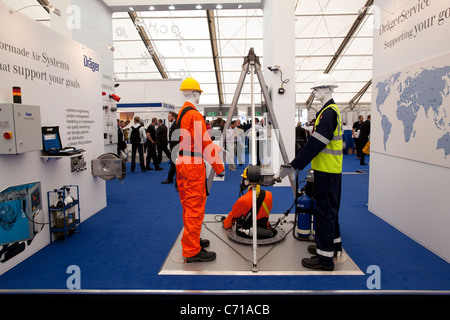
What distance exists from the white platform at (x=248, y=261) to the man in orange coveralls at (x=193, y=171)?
147mm

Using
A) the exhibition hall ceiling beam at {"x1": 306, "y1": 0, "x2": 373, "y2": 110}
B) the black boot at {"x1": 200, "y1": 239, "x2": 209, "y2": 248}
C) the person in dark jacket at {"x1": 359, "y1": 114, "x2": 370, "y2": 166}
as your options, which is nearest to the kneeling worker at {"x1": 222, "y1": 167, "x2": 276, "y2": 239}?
the black boot at {"x1": 200, "y1": 239, "x2": 209, "y2": 248}

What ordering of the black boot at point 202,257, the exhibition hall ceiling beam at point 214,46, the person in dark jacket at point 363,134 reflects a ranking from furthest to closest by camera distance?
the exhibition hall ceiling beam at point 214,46
the person in dark jacket at point 363,134
the black boot at point 202,257

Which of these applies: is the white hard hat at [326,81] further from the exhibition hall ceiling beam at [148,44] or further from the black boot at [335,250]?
the exhibition hall ceiling beam at [148,44]

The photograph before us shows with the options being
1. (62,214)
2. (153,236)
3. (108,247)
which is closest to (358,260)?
(153,236)

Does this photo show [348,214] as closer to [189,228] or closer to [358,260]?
[358,260]

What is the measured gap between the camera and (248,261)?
10.5ft

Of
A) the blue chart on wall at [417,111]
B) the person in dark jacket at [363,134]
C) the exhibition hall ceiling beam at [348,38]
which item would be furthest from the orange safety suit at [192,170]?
the exhibition hall ceiling beam at [348,38]

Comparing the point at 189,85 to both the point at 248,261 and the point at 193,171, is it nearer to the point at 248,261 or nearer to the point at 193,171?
the point at 193,171

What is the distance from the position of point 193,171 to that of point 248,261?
1.08 metres

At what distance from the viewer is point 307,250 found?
3504 millimetres

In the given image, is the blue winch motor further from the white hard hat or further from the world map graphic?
the world map graphic

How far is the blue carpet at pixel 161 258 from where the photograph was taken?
2.75 m

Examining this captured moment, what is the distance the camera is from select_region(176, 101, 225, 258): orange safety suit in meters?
3.09

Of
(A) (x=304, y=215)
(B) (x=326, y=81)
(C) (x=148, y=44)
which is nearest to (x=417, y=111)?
(B) (x=326, y=81)
